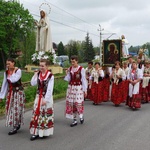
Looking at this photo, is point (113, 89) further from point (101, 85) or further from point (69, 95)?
point (69, 95)

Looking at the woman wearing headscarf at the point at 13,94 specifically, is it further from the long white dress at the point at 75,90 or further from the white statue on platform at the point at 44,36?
the white statue on platform at the point at 44,36

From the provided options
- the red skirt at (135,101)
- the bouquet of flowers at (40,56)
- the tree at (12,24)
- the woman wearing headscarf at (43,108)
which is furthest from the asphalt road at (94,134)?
the tree at (12,24)

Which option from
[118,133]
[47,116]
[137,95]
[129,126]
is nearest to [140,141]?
[118,133]

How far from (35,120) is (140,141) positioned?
7.12 feet

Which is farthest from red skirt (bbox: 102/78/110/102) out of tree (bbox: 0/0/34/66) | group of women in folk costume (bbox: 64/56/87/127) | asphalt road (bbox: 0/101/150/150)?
tree (bbox: 0/0/34/66)

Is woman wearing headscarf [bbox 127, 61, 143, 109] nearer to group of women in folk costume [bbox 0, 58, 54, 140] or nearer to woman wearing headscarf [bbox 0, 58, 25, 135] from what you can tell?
group of women in folk costume [bbox 0, 58, 54, 140]

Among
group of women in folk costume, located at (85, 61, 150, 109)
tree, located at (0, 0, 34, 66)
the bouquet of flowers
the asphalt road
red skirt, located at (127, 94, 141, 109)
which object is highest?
tree, located at (0, 0, 34, 66)

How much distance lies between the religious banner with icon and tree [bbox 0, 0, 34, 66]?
1935cm

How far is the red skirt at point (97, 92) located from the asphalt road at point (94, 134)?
1.66m

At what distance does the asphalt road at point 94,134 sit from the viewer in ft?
19.3

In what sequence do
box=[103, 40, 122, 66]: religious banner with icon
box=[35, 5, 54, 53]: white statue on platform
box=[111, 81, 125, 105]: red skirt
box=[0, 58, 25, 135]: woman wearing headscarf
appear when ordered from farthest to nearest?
box=[35, 5, 54, 53]: white statue on platform → box=[103, 40, 122, 66]: religious banner with icon → box=[111, 81, 125, 105]: red skirt → box=[0, 58, 25, 135]: woman wearing headscarf

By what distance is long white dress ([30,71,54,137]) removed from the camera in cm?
612

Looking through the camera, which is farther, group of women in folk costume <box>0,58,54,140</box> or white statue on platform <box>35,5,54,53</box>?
white statue on platform <box>35,5,54,53</box>

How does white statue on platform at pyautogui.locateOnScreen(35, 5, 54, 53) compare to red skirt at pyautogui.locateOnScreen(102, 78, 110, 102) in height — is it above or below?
above
